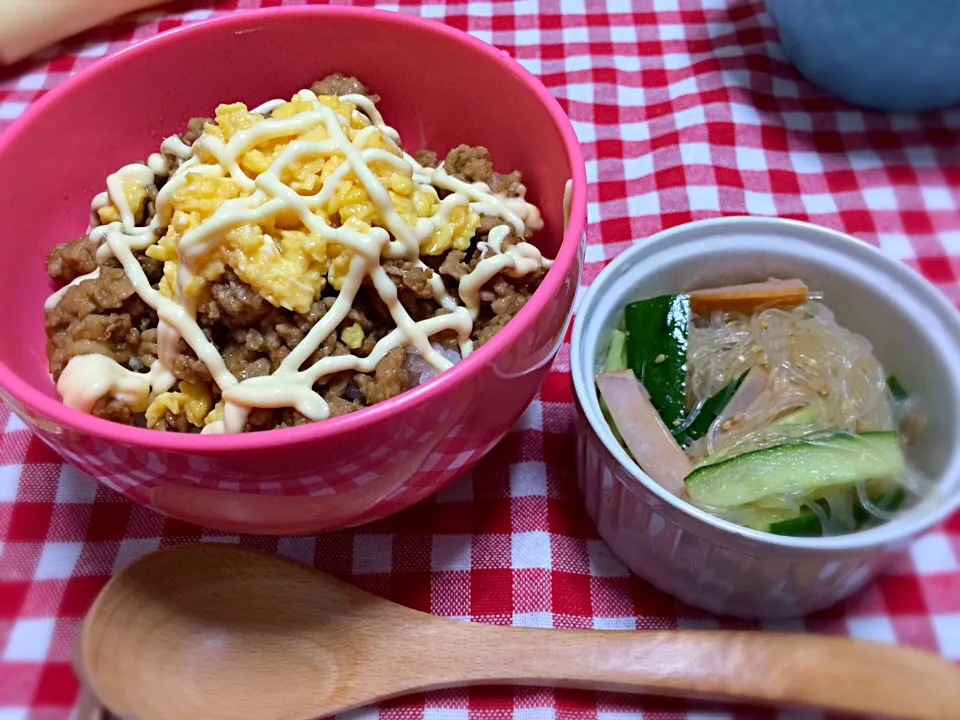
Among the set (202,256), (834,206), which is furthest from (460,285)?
(834,206)

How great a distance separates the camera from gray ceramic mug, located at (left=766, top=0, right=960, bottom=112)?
1239 millimetres

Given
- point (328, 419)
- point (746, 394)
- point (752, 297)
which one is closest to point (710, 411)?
point (746, 394)

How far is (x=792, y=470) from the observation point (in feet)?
2.83

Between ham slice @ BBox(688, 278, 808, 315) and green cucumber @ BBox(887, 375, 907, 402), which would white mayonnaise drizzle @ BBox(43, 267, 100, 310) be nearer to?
ham slice @ BBox(688, 278, 808, 315)

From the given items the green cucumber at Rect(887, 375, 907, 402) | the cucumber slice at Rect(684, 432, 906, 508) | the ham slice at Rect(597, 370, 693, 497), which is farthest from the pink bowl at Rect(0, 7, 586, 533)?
the green cucumber at Rect(887, 375, 907, 402)

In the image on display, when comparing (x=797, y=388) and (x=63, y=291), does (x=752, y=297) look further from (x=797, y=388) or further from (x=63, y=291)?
(x=63, y=291)

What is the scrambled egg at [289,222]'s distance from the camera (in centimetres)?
79

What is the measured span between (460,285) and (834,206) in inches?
Answer: 30.6

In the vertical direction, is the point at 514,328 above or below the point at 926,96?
above

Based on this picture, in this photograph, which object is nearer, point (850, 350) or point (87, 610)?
point (87, 610)

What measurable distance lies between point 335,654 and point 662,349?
1.73ft

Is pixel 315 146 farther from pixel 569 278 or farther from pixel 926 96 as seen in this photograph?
pixel 926 96

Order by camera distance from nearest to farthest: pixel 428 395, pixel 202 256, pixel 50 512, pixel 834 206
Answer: pixel 428 395 → pixel 202 256 → pixel 50 512 → pixel 834 206

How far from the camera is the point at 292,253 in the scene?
0.80 m
